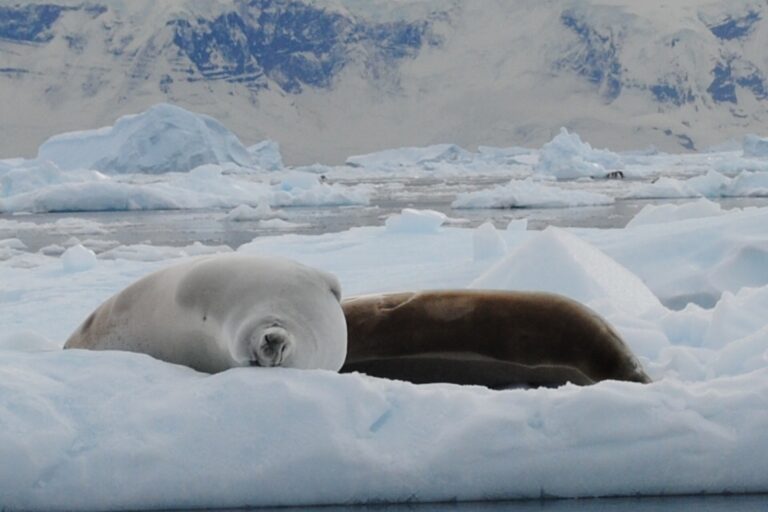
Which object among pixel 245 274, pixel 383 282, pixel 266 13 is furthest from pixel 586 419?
pixel 266 13

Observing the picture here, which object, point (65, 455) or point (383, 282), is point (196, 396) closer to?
point (65, 455)

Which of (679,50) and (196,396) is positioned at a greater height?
(196,396)

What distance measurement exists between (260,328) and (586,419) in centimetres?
88

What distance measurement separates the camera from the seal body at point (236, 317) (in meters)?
3.04

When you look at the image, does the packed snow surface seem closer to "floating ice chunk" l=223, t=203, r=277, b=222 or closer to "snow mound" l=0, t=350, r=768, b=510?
"snow mound" l=0, t=350, r=768, b=510

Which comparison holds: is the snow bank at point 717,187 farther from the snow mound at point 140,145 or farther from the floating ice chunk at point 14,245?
the snow mound at point 140,145

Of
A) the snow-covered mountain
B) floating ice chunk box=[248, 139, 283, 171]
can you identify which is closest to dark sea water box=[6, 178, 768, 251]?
floating ice chunk box=[248, 139, 283, 171]

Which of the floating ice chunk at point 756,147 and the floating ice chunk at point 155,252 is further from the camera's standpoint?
the floating ice chunk at point 756,147

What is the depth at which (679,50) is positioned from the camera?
104m

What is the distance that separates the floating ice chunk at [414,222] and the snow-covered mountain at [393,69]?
84378mm

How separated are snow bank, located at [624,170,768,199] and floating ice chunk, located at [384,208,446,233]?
12.8 m

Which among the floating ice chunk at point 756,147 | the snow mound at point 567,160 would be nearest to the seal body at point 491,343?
the snow mound at point 567,160

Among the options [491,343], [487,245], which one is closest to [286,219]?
[487,245]

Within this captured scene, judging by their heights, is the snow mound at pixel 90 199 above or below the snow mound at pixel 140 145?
above
